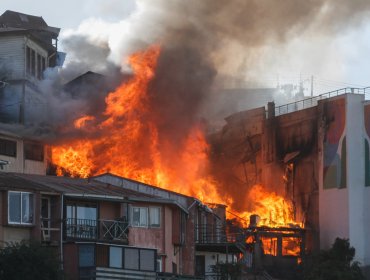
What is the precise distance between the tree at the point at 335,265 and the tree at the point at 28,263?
99.2ft

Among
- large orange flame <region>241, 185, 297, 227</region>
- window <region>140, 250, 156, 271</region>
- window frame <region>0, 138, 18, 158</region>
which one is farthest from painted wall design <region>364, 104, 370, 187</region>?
window <region>140, 250, 156, 271</region>

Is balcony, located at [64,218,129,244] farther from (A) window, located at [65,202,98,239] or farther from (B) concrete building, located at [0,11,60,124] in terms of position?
(B) concrete building, located at [0,11,60,124]

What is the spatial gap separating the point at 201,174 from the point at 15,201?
38.4m

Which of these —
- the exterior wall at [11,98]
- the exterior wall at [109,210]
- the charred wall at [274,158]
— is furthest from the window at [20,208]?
the charred wall at [274,158]

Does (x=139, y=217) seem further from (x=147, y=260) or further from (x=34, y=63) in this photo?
(x=34, y=63)

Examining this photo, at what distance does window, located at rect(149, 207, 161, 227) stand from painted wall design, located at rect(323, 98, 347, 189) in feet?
94.5

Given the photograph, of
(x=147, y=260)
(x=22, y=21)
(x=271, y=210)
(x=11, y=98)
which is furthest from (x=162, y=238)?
(x=271, y=210)

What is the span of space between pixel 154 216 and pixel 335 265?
65.0 feet

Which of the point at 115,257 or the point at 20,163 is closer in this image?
the point at 115,257

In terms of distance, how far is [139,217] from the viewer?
62.6 meters

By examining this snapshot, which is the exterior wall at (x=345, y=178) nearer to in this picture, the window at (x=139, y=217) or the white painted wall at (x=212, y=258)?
the white painted wall at (x=212, y=258)

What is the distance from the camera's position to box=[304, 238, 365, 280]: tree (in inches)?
3039

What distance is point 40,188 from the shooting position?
5591 cm

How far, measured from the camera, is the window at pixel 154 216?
63281mm
